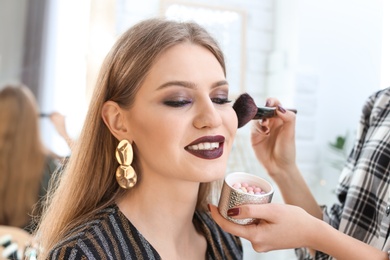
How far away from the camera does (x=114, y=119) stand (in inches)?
38.7

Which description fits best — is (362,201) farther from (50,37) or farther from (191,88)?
(50,37)

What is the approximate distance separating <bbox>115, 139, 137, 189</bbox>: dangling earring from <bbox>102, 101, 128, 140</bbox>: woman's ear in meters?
0.02

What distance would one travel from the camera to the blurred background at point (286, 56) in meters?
2.18

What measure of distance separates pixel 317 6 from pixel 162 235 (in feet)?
5.35

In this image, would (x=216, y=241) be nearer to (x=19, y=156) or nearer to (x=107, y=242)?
(x=107, y=242)

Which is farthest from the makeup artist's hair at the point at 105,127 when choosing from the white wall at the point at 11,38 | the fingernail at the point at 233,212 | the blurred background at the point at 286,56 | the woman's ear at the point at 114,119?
the white wall at the point at 11,38

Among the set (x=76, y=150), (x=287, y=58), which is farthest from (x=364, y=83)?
(x=76, y=150)

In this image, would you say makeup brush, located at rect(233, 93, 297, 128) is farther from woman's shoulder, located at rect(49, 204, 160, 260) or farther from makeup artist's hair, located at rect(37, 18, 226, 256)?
woman's shoulder, located at rect(49, 204, 160, 260)

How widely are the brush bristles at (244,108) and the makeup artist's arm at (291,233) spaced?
239mm

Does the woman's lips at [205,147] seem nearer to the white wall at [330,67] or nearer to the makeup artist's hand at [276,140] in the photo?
the makeup artist's hand at [276,140]

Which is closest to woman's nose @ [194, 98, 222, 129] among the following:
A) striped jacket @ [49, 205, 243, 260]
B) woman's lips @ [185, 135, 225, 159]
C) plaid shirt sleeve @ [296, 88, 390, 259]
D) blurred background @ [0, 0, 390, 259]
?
woman's lips @ [185, 135, 225, 159]

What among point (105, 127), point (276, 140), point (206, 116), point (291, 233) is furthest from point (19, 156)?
point (291, 233)

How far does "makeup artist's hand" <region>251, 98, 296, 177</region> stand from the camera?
115 centimetres

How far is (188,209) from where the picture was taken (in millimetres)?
1016
